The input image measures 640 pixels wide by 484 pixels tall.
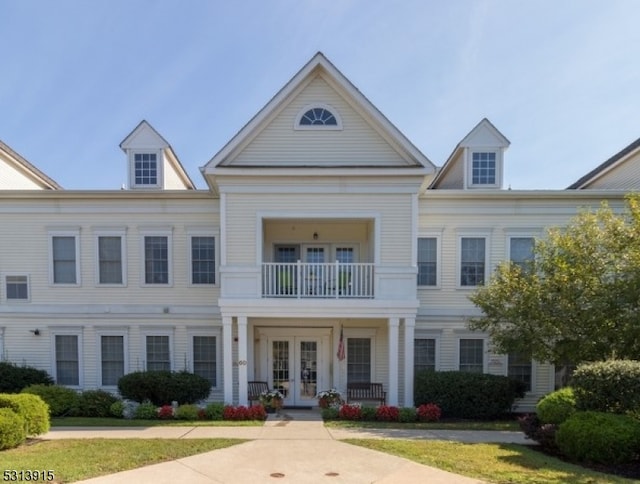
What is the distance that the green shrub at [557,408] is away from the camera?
8594mm

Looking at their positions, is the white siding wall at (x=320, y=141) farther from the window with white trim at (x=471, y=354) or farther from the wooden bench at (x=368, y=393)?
the wooden bench at (x=368, y=393)

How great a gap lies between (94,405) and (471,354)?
12.1m

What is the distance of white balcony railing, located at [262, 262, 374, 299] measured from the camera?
482 inches

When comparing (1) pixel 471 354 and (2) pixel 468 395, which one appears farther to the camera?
(1) pixel 471 354

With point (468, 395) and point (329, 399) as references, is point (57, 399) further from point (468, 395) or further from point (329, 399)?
point (468, 395)

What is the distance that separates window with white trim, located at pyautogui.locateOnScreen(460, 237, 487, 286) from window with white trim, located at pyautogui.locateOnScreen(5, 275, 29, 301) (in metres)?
15.2

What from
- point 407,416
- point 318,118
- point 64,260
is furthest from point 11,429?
point 318,118

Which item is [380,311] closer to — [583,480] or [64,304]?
[583,480]

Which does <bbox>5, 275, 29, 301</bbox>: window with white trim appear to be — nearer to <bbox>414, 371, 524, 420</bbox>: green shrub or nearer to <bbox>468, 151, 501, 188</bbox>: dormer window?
<bbox>414, 371, 524, 420</bbox>: green shrub

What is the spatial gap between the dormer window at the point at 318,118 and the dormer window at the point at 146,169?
5908 mm

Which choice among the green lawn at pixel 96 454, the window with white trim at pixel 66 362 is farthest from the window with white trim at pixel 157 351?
the green lawn at pixel 96 454

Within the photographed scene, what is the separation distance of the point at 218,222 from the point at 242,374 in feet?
17.0

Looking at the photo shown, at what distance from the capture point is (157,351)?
45.4 feet

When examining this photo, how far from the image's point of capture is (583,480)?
6516 mm
